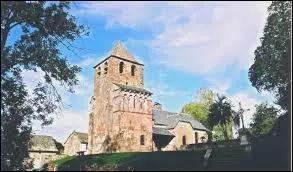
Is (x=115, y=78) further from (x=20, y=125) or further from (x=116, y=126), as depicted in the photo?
(x=20, y=125)

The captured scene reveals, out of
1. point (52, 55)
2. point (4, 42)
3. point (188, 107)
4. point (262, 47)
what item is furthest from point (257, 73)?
point (188, 107)

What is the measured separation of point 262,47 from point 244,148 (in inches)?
709

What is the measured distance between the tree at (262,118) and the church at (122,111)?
1297cm

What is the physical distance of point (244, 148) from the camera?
2581cm

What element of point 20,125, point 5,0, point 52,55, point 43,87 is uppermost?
point 5,0

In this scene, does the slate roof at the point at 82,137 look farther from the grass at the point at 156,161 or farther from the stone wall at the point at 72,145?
the grass at the point at 156,161

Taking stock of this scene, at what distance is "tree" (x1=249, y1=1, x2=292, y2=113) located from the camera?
119 ft

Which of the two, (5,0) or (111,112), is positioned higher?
(5,0)

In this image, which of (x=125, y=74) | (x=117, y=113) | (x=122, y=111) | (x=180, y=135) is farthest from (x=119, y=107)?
(x=180, y=135)

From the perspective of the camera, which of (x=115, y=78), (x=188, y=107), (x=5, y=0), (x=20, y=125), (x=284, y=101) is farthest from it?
(x=188, y=107)

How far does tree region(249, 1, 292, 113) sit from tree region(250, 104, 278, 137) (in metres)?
14.5

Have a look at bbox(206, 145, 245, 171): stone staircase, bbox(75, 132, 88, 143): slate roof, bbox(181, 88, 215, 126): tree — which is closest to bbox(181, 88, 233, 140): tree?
bbox(181, 88, 215, 126): tree

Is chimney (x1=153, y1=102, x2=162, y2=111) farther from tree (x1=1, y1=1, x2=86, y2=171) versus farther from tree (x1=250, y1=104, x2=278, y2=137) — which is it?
tree (x1=1, y1=1, x2=86, y2=171)

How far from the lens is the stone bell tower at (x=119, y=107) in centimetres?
4647
